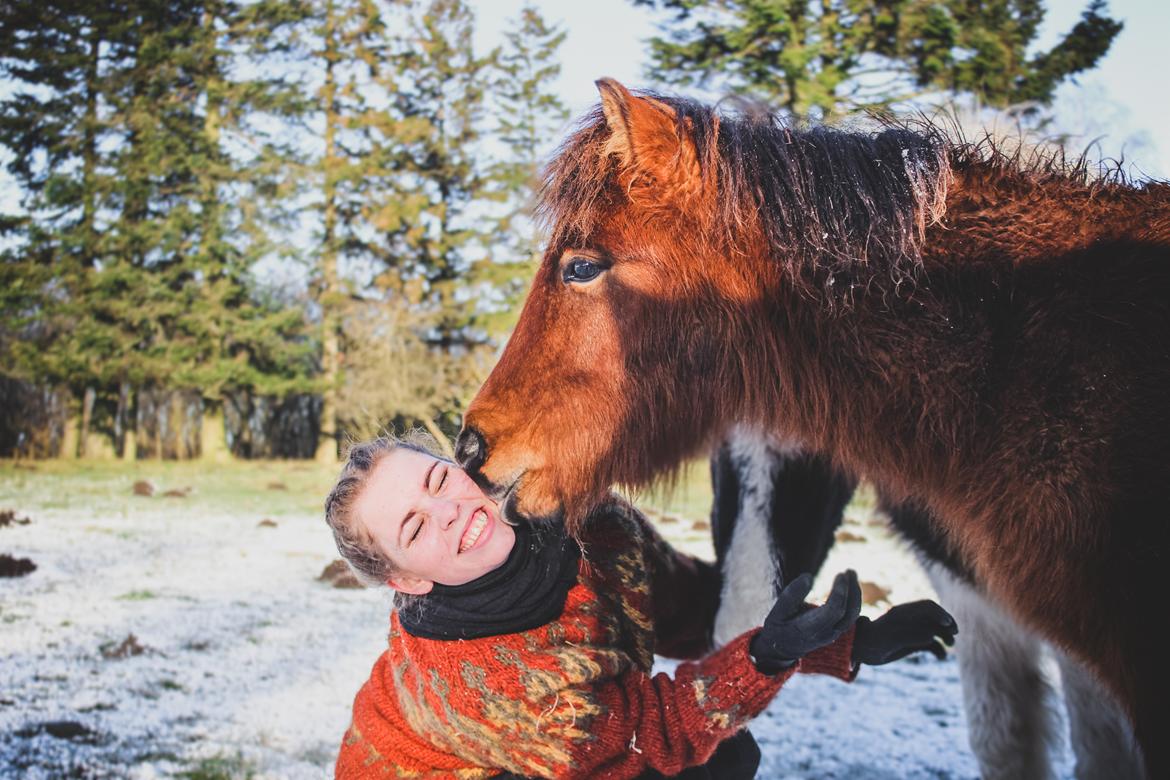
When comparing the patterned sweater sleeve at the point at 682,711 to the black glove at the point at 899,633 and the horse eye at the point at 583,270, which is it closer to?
the black glove at the point at 899,633

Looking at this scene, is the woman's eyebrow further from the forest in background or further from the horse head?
the forest in background

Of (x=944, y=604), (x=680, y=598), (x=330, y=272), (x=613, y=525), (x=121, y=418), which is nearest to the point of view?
(x=613, y=525)

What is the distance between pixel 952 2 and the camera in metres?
9.98

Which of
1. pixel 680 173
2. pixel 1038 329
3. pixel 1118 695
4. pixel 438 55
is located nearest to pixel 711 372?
pixel 680 173

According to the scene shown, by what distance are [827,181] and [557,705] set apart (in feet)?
4.61

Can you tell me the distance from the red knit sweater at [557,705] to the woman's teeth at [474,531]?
0.76 feet

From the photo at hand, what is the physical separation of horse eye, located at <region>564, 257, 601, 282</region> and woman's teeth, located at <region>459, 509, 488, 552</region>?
26.2 inches

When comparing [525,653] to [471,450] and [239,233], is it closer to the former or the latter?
[471,450]

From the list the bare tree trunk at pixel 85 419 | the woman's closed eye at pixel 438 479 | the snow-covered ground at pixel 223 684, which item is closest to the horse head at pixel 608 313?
the woman's closed eye at pixel 438 479

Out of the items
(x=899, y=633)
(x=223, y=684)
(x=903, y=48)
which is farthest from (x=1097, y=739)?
(x=903, y=48)

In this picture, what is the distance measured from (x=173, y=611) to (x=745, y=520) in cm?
413

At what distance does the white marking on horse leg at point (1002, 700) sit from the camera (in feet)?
9.70

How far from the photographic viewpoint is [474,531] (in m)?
1.88

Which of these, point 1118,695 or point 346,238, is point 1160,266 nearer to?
point 1118,695
